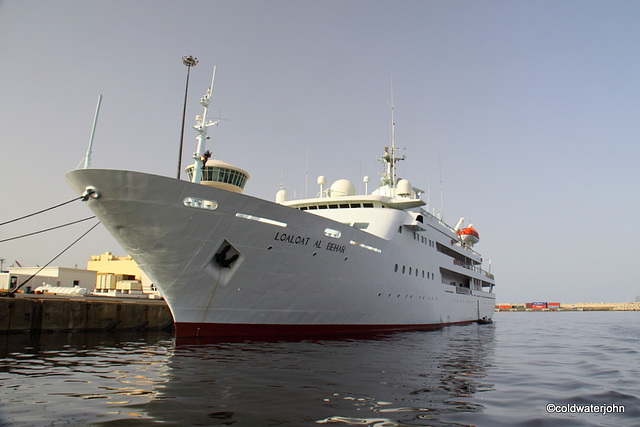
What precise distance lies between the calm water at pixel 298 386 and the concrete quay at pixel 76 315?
4.12 m

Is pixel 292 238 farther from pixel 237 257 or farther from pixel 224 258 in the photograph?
pixel 224 258

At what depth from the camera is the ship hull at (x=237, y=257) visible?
11891 millimetres

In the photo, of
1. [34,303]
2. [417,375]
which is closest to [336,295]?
[417,375]

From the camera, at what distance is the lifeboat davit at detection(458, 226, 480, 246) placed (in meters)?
37.6

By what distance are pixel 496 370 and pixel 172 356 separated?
28.1 feet

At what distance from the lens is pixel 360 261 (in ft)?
55.2

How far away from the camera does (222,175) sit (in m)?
21.6

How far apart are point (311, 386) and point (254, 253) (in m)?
6.54

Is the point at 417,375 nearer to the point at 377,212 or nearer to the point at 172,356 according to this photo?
the point at 172,356

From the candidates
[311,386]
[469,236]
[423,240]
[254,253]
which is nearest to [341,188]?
[423,240]

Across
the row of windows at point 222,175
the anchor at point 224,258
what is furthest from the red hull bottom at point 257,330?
the row of windows at point 222,175

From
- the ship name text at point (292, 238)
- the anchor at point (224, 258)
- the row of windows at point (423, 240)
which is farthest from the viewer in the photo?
the row of windows at point (423, 240)

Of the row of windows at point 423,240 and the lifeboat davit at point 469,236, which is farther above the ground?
the lifeboat davit at point 469,236

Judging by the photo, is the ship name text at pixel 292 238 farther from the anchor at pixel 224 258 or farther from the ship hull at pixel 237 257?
the anchor at pixel 224 258
